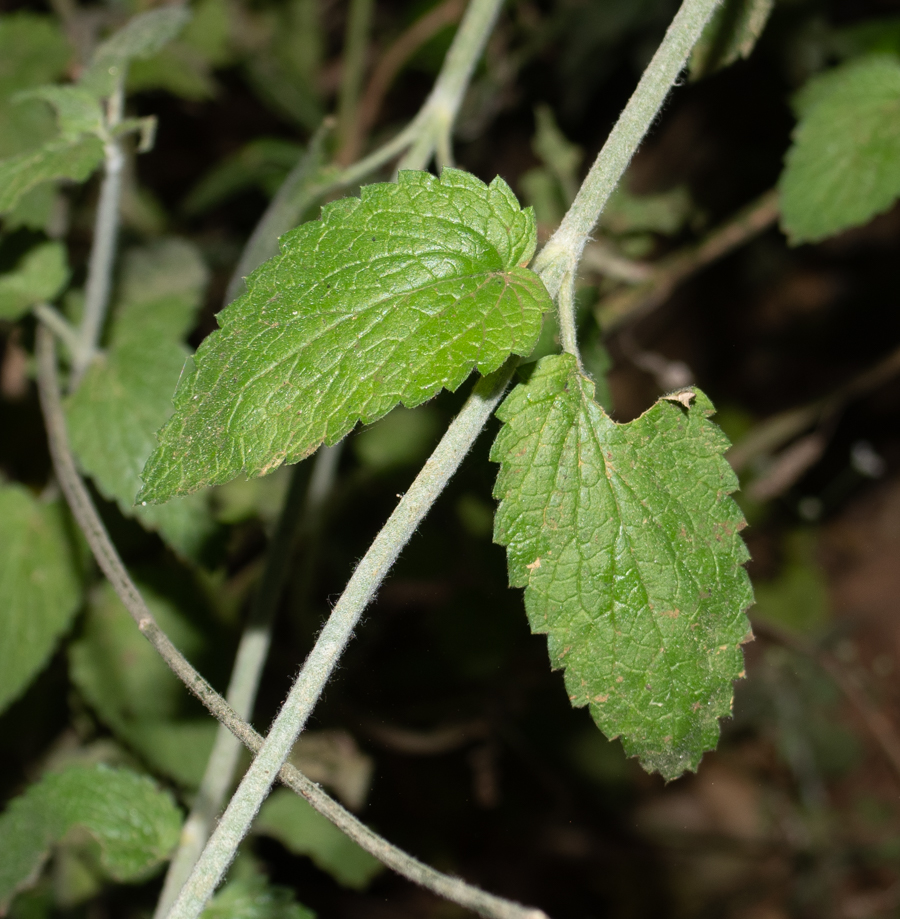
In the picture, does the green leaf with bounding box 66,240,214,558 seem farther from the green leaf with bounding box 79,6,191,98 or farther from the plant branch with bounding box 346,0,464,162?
the plant branch with bounding box 346,0,464,162

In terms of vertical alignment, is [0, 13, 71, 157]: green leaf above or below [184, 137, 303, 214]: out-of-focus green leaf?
above

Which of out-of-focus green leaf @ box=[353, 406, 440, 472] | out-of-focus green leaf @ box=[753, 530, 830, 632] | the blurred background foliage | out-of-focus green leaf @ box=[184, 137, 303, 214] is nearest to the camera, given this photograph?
the blurred background foliage

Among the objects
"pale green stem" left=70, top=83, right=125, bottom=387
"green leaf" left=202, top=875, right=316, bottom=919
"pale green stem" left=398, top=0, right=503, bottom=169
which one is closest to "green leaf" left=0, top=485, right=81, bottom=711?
"pale green stem" left=70, top=83, right=125, bottom=387

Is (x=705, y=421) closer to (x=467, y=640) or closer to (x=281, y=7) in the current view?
(x=467, y=640)

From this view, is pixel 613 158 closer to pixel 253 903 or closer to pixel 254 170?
pixel 253 903

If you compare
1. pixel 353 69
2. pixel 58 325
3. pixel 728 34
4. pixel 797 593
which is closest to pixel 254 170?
pixel 353 69

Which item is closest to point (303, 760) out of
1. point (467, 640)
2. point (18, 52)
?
point (467, 640)

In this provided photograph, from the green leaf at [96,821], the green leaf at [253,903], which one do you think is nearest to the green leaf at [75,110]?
the green leaf at [96,821]
